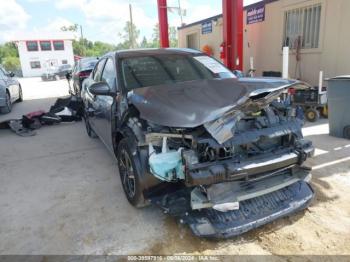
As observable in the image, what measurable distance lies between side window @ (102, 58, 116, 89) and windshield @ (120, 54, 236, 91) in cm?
15

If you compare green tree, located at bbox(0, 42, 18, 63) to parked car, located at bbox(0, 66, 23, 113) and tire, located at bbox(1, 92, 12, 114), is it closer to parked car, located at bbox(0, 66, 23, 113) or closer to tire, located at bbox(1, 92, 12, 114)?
parked car, located at bbox(0, 66, 23, 113)

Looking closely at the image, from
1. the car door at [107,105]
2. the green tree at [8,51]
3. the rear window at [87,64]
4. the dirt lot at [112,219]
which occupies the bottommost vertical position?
the dirt lot at [112,219]

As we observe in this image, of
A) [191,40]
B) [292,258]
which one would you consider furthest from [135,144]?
[191,40]

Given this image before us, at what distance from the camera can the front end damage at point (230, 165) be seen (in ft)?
7.79

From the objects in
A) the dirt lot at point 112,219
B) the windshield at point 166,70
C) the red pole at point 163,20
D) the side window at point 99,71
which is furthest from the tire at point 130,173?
the red pole at point 163,20

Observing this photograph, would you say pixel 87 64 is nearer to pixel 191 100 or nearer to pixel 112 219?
pixel 112 219

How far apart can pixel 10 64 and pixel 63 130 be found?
1824 inches

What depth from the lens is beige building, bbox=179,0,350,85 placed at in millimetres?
7148

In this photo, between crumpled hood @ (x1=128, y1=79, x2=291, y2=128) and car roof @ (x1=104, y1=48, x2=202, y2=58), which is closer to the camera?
crumpled hood @ (x1=128, y1=79, x2=291, y2=128)

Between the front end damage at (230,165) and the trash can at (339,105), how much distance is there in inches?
106

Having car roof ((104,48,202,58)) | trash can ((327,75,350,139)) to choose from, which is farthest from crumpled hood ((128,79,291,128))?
trash can ((327,75,350,139))

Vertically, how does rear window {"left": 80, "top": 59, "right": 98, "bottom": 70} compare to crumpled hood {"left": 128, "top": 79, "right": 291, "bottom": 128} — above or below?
above

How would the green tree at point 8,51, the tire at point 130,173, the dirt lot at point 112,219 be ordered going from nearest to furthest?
the dirt lot at point 112,219, the tire at point 130,173, the green tree at point 8,51

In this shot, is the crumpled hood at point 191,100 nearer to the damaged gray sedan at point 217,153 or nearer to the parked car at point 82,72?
the damaged gray sedan at point 217,153
